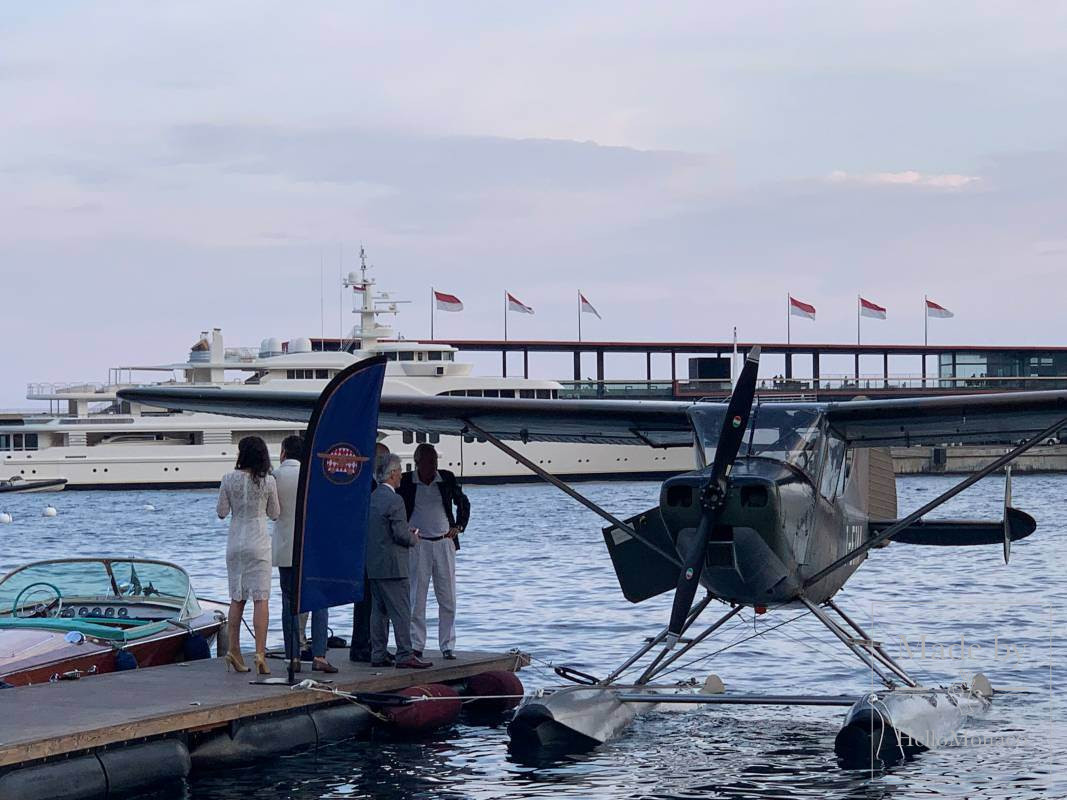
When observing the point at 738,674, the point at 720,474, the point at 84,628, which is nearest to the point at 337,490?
the point at 84,628

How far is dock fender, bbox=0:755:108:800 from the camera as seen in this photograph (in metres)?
7.25

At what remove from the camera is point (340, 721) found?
9.45 m

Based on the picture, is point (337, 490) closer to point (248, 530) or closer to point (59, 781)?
point (248, 530)

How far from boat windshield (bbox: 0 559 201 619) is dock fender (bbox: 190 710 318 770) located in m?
2.40

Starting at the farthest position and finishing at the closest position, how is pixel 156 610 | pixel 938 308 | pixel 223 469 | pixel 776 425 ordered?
pixel 938 308 → pixel 223 469 → pixel 156 610 → pixel 776 425

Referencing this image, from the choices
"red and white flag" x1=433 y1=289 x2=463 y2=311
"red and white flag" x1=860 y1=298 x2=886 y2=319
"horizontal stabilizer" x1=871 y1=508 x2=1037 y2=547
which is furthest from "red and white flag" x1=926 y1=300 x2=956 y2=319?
"horizontal stabilizer" x1=871 y1=508 x2=1037 y2=547

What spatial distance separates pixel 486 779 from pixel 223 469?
5078 cm

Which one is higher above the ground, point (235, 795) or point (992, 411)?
point (992, 411)

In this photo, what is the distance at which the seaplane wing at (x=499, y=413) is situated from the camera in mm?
10711

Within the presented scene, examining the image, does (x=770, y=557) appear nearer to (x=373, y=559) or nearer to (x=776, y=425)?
(x=776, y=425)

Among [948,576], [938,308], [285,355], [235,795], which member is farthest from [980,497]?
[235,795]

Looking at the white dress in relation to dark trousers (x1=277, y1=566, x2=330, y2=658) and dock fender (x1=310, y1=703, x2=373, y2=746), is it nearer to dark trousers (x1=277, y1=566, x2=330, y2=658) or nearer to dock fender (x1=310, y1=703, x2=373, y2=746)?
dark trousers (x1=277, y1=566, x2=330, y2=658)

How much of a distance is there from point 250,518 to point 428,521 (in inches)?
A: 69.1

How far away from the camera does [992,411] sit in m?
9.68
